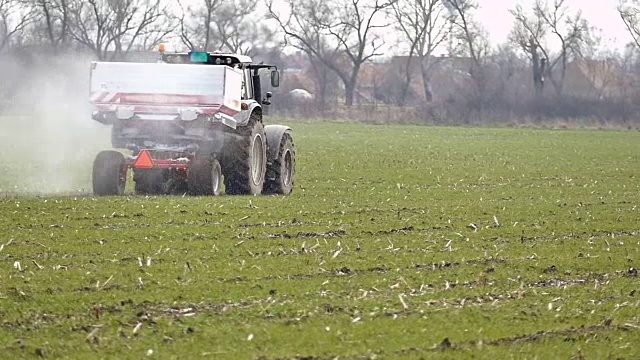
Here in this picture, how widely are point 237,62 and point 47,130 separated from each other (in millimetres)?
13455

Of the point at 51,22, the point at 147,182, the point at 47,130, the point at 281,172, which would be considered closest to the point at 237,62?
the point at 281,172

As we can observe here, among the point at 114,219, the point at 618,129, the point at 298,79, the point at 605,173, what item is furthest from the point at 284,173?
the point at 298,79

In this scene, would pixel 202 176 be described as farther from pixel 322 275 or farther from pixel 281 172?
pixel 322 275

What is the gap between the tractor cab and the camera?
18345 mm

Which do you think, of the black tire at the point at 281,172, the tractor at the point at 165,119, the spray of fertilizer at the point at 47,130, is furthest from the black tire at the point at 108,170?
the black tire at the point at 281,172

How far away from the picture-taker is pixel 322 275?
371 inches

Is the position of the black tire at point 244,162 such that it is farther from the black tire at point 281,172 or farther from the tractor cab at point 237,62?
the tractor cab at point 237,62

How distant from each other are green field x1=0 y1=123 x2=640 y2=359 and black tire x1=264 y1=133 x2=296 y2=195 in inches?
35.6

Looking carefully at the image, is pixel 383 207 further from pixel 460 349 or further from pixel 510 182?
pixel 460 349

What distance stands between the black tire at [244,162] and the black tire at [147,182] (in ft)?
3.48

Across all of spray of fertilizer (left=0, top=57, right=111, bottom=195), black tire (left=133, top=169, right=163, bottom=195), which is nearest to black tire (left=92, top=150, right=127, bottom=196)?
black tire (left=133, top=169, right=163, bottom=195)

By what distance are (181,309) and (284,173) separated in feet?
38.5

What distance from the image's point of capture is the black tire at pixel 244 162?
17.7 metres

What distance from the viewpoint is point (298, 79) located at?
88188 mm
